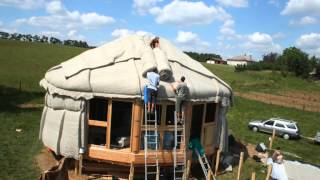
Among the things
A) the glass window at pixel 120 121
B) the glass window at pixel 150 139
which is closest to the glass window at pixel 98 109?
the glass window at pixel 120 121

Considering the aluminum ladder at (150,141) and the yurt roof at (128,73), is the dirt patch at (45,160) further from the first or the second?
the aluminum ladder at (150,141)

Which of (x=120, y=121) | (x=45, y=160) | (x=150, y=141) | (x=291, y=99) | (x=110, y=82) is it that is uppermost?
(x=110, y=82)

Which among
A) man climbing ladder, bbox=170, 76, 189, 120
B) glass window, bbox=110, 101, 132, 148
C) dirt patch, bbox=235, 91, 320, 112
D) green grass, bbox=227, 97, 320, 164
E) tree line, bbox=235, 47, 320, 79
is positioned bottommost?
green grass, bbox=227, 97, 320, 164

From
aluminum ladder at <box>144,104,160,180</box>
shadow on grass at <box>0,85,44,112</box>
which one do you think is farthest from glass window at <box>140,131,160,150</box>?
shadow on grass at <box>0,85,44,112</box>

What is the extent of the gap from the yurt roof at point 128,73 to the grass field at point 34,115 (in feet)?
8.54

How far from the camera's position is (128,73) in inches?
500

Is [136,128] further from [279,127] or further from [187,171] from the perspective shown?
[279,127]

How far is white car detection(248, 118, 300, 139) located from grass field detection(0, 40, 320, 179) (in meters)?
0.64

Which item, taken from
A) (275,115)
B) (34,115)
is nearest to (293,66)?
(275,115)

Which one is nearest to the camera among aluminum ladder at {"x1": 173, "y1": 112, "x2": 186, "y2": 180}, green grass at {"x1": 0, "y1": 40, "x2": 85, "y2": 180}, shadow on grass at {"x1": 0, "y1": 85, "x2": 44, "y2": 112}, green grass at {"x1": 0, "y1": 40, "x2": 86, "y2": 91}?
aluminum ladder at {"x1": 173, "y1": 112, "x2": 186, "y2": 180}

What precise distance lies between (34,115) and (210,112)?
11.1 meters

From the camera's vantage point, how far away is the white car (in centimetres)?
2406

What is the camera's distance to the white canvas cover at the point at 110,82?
40.5 ft

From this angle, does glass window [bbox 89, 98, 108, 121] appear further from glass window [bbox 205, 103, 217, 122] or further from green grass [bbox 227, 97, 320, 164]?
green grass [bbox 227, 97, 320, 164]
